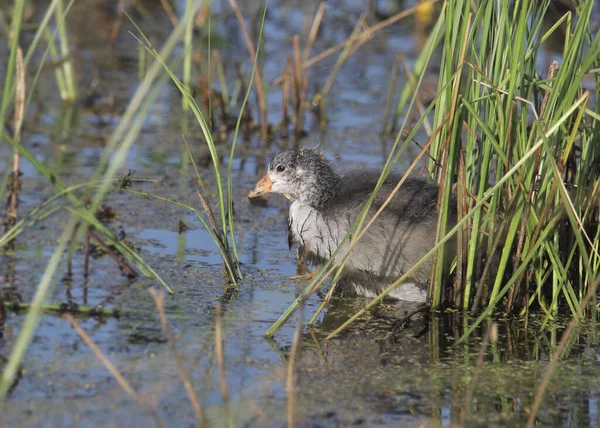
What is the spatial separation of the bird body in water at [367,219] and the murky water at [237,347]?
21cm

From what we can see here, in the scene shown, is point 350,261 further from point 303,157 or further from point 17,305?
point 17,305

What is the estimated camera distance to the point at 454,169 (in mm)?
3785

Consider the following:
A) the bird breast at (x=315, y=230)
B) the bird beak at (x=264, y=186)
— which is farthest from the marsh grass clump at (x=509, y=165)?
the bird beak at (x=264, y=186)

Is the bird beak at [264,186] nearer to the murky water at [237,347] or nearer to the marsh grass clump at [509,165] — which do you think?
the murky water at [237,347]

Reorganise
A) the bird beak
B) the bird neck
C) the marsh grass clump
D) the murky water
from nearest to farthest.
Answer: the murky water < the marsh grass clump < the bird neck < the bird beak

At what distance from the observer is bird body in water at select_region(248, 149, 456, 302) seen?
13.7 ft

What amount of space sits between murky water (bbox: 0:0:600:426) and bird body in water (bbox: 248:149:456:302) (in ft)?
0.69

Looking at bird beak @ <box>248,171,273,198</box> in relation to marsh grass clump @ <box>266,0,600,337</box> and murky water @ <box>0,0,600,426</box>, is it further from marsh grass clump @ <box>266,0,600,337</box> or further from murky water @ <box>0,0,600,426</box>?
marsh grass clump @ <box>266,0,600,337</box>

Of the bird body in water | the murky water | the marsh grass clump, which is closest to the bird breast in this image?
the bird body in water

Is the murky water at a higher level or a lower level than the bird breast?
lower

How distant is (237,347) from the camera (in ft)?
11.8

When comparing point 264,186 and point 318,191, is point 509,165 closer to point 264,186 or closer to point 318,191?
point 318,191

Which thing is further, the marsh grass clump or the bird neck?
the bird neck

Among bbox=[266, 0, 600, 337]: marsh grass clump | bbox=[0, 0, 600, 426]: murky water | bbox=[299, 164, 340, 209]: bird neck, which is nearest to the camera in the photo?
bbox=[0, 0, 600, 426]: murky water
